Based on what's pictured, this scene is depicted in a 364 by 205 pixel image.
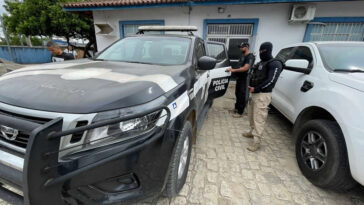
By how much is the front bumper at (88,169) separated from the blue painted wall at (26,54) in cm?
1750

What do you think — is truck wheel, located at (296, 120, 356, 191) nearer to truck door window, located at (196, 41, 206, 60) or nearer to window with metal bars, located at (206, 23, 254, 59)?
truck door window, located at (196, 41, 206, 60)

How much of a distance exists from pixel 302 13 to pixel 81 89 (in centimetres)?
747

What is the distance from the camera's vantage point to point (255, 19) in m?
6.41

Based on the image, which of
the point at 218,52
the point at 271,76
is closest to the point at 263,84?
the point at 271,76

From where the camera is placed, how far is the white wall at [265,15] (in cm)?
586

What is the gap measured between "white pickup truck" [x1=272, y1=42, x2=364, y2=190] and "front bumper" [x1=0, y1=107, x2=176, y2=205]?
5.80 feet

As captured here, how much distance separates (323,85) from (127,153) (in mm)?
2477

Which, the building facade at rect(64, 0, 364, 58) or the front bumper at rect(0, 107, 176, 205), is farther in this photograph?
the building facade at rect(64, 0, 364, 58)

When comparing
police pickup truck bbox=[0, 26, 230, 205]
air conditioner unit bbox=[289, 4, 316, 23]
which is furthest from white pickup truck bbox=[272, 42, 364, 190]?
air conditioner unit bbox=[289, 4, 316, 23]

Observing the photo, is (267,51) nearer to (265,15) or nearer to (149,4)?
(265,15)

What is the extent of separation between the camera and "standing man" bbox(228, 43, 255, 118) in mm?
3777

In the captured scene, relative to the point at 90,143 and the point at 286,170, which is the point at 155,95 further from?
the point at 286,170

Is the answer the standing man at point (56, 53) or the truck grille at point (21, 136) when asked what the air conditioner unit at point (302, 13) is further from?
the truck grille at point (21, 136)

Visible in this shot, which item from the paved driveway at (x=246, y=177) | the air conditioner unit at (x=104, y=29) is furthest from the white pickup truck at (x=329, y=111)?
the air conditioner unit at (x=104, y=29)
